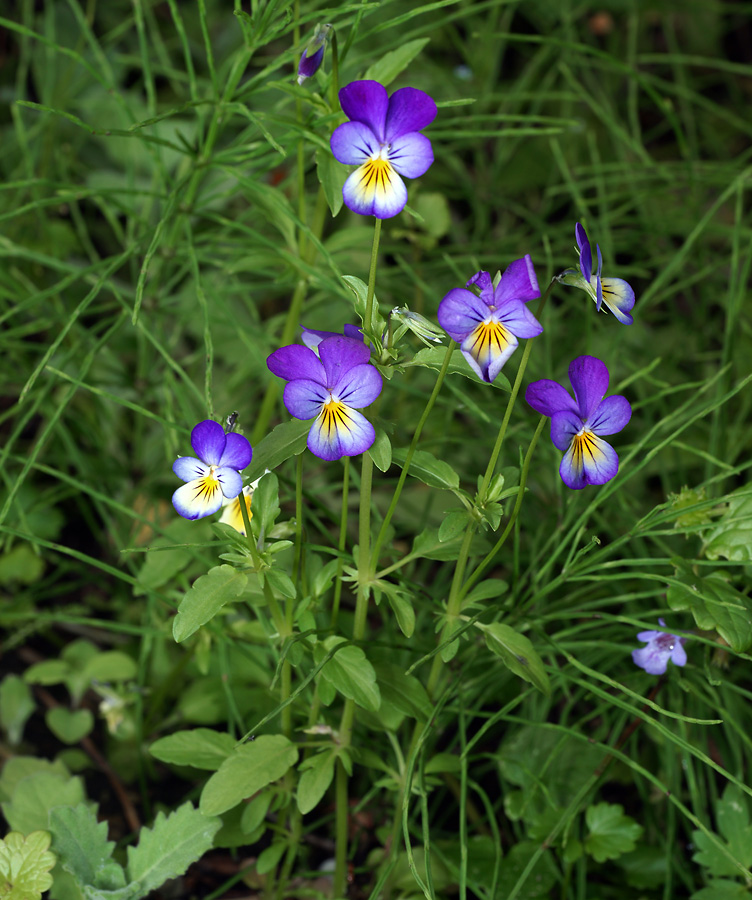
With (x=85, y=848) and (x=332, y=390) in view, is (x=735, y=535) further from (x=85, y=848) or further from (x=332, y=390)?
(x=85, y=848)

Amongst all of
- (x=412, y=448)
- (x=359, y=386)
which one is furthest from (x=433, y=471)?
(x=359, y=386)

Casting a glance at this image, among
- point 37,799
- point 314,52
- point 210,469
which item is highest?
point 314,52

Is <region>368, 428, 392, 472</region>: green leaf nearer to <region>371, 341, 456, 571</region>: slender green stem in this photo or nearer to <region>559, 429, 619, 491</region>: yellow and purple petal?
<region>371, 341, 456, 571</region>: slender green stem

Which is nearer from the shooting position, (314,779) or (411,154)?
(411,154)

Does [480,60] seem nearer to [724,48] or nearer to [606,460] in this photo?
[724,48]

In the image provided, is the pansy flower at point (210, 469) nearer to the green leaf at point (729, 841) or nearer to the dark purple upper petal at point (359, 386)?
the dark purple upper petal at point (359, 386)

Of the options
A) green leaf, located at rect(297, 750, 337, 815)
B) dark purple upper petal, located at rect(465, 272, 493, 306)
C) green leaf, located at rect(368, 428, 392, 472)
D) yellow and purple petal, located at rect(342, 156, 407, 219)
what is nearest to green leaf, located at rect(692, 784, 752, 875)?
green leaf, located at rect(297, 750, 337, 815)
